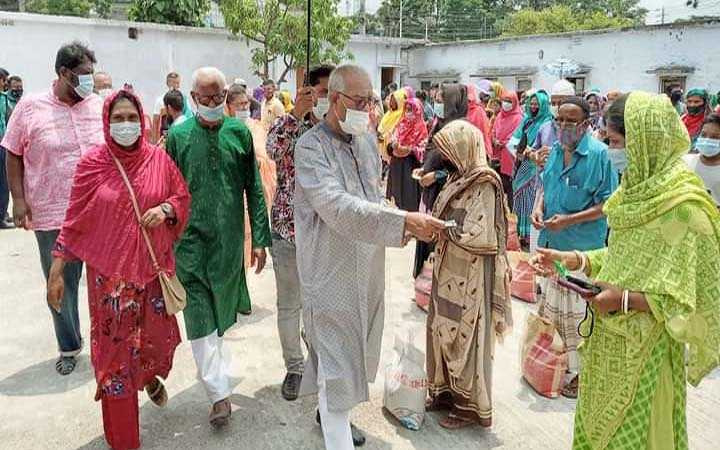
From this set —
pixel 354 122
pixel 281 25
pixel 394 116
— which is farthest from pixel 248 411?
pixel 281 25

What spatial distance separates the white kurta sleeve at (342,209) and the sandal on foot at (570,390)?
1.94m

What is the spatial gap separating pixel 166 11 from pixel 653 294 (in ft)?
75.9

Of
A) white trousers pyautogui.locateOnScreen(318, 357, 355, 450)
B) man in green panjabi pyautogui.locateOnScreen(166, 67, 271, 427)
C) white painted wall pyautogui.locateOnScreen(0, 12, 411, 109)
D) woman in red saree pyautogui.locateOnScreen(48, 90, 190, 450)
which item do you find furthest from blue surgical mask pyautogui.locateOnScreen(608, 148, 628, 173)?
white painted wall pyautogui.locateOnScreen(0, 12, 411, 109)

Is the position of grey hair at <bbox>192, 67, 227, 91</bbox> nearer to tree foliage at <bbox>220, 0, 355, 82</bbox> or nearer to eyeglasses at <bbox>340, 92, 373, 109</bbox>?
eyeglasses at <bbox>340, 92, 373, 109</bbox>

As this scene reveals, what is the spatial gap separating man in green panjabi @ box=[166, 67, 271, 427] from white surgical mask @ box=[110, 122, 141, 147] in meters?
0.33

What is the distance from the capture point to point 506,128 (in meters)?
8.27

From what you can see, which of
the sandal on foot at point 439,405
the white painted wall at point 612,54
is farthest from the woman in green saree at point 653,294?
the white painted wall at point 612,54

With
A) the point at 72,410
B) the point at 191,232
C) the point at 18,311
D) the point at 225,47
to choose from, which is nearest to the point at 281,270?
Answer: the point at 191,232

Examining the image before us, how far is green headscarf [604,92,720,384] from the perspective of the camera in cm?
218

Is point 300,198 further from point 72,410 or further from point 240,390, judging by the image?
point 72,410

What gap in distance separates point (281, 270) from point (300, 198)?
0.95 meters

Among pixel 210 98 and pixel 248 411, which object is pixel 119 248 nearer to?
pixel 210 98

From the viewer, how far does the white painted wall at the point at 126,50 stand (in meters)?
17.6

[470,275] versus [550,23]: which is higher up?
[550,23]
